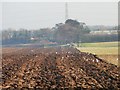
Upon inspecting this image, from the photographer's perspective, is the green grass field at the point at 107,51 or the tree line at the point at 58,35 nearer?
the green grass field at the point at 107,51

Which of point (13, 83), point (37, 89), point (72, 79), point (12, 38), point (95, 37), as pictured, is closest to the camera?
point (37, 89)

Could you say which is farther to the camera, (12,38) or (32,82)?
(12,38)

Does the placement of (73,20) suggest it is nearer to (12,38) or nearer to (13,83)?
(12,38)

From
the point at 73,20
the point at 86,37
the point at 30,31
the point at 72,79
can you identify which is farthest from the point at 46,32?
the point at 72,79

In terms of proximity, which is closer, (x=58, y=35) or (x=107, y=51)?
(x=107, y=51)

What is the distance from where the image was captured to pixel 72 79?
16688mm

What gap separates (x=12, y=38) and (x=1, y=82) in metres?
91.2

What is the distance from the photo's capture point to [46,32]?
121m

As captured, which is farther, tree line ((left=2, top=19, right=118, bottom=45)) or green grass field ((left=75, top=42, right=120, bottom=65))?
tree line ((left=2, top=19, right=118, bottom=45))

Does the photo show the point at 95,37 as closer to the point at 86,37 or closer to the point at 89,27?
the point at 86,37

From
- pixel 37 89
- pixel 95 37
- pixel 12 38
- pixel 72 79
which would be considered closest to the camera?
A: pixel 37 89

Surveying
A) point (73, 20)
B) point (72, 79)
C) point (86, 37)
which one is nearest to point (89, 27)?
point (73, 20)

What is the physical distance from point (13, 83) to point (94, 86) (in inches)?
131

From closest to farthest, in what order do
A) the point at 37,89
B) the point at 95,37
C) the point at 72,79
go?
the point at 37,89 → the point at 72,79 → the point at 95,37
